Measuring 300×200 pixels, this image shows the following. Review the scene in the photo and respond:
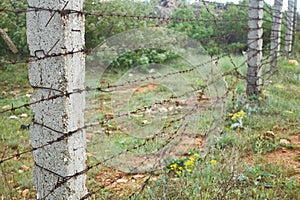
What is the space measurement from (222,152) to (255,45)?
2325 mm

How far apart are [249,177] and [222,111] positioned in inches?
72.7

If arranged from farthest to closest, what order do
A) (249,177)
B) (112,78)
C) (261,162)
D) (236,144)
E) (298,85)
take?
(112,78)
(298,85)
(236,144)
(261,162)
(249,177)

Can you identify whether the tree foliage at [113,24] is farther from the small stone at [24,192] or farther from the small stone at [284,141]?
the small stone at [24,192]

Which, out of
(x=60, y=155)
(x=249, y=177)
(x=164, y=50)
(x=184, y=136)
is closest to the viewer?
(x=60, y=155)

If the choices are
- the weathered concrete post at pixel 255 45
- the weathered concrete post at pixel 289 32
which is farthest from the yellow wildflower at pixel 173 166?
the weathered concrete post at pixel 289 32

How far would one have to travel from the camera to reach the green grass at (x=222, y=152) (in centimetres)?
307

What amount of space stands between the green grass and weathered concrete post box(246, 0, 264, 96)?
0.20 m

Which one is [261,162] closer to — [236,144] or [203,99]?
[236,144]

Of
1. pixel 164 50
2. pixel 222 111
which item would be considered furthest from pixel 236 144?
pixel 164 50

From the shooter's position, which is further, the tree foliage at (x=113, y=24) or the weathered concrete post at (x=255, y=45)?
the tree foliage at (x=113, y=24)

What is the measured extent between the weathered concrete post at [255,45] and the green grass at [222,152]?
0.20 m

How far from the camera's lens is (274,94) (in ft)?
20.0

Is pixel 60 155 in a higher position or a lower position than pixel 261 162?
higher

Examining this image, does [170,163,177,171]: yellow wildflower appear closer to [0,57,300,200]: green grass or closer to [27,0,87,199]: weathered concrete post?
[0,57,300,200]: green grass
